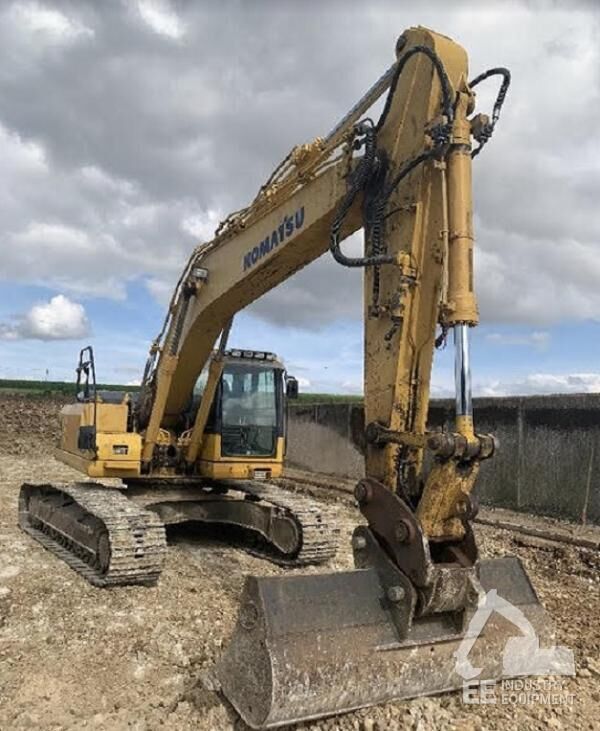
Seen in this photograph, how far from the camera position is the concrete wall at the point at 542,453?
11.5m

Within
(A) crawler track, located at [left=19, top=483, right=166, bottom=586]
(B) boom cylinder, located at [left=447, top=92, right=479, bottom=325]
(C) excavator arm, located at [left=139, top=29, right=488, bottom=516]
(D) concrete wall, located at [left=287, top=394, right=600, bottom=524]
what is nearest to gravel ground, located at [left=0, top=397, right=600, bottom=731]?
(A) crawler track, located at [left=19, top=483, right=166, bottom=586]

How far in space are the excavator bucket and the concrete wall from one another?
7.37 metres

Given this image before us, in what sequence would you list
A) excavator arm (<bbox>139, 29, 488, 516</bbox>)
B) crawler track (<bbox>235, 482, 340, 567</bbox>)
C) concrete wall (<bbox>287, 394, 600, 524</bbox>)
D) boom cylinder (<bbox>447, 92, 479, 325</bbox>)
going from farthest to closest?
concrete wall (<bbox>287, 394, 600, 524</bbox>) → crawler track (<bbox>235, 482, 340, 567</bbox>) → excavator arm (<bbox>139, 29, 488, 516</bbox>) → boom cylinder (<bbox>447, 92, 479, 325</bbox>)

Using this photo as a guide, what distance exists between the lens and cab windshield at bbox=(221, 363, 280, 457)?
8164 millimetres

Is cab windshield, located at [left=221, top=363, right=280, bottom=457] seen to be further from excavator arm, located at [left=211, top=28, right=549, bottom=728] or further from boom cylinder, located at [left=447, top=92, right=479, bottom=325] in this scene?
boom cylinder, located at [left=447, top=92, right=479, bottom=325]

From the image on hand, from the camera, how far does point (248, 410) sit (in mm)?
8336

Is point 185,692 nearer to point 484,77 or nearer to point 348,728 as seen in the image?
point 348,728

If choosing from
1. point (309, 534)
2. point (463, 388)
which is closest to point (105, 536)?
point (309, 534)

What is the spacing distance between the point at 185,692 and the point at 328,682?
3.17ft

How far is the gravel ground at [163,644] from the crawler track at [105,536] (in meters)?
0.14

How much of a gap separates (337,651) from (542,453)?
9.21 metres

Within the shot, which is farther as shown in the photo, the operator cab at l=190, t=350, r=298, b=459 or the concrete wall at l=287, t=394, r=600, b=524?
the concrete wall at l=287, t=394, r=600, b=524

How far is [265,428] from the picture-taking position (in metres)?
8.32

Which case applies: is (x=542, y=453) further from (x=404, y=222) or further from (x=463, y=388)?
(x=463, y=388)
